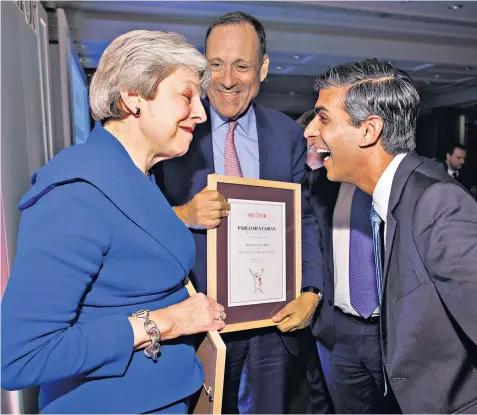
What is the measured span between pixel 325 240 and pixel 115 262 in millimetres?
1362

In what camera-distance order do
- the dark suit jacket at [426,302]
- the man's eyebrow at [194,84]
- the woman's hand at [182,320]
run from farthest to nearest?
the dark suit jacket at [426,302] → the man's eyebrow at [194,84] → the woman's hand at [182,320]

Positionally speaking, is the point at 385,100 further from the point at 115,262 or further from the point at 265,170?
the point at 115,262

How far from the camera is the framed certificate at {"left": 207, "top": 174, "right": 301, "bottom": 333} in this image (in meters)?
1.61

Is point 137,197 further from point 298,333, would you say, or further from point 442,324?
point 298,333

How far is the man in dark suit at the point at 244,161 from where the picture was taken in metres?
1.84

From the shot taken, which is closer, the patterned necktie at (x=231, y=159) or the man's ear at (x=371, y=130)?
the man's ear at (x=371, y=130)

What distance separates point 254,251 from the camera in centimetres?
171

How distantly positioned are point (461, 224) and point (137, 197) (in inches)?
33.8

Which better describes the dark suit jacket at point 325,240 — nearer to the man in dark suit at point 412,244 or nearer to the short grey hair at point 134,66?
the man in dark suit at point 412,244

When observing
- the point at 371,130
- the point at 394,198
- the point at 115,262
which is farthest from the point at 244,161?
the point at 115,262

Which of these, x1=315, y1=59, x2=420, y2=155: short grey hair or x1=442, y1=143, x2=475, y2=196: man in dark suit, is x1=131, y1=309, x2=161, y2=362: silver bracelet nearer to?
x1=315, y1=59, x2=420, y2=155: short grey hair

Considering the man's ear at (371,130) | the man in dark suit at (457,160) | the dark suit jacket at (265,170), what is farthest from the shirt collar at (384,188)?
the man in dark suit at (457,160)

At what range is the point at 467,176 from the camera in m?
5.49

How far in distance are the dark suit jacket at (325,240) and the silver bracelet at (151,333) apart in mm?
1200
